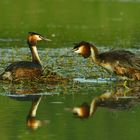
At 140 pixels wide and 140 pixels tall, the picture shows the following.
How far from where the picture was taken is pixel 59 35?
23734 millimetres

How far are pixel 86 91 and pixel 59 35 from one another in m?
10.1

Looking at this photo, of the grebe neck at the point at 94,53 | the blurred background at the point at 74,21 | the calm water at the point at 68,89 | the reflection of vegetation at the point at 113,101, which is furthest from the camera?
the blurred background at the point at 74,21

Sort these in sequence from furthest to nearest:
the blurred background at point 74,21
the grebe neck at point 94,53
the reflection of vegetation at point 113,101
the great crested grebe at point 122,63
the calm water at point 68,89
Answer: the blurred background at point 74,21
the grebe neck at point 94,53
the great crested grebe at point 122,63
the reflection of vegetation at point 113,101
the calm water at point 68,89

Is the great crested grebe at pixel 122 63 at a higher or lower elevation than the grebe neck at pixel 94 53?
lower

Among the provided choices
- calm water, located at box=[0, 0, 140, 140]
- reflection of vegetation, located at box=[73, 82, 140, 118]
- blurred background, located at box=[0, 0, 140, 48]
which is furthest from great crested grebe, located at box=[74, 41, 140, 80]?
blurred background, located at box=[0, 0, 140, 48]

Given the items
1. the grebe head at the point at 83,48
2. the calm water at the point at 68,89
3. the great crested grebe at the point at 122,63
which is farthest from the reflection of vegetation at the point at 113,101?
the grebe head at the point at 83,48

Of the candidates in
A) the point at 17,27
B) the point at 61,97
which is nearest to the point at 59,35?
the point at 17,27

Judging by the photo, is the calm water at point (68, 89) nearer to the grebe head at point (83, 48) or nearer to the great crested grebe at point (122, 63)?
the great crested grebe at point (122, 63)

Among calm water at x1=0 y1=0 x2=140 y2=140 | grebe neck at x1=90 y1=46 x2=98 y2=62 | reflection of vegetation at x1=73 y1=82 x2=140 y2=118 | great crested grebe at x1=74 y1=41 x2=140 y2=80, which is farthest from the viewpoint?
grebe neck at x1=90 y1=46 x2=98 y2=62

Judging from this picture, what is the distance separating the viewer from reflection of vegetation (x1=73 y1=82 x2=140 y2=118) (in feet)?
39.0

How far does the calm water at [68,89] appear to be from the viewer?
10562 mm

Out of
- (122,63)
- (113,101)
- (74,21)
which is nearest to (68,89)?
(122,63)

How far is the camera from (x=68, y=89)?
1396 centimetres

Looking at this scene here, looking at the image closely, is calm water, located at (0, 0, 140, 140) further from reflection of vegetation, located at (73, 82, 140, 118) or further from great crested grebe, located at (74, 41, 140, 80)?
great crested grebe, located at (74, 41, 140, 80)
